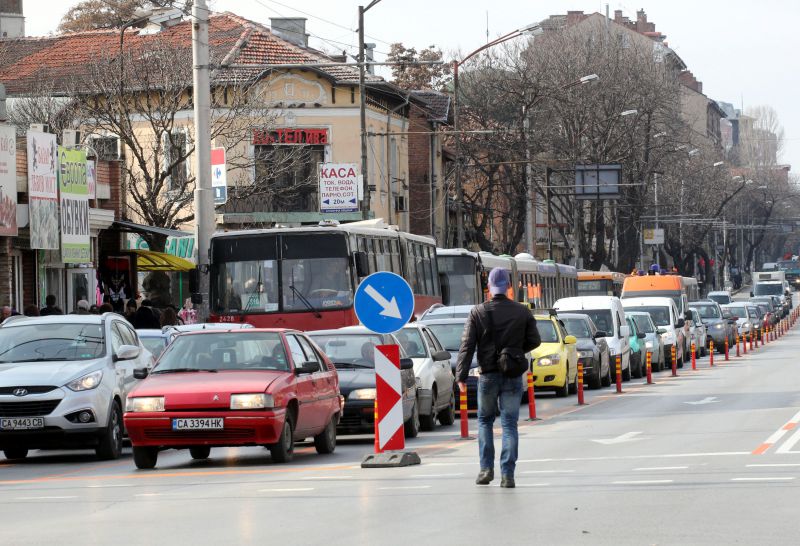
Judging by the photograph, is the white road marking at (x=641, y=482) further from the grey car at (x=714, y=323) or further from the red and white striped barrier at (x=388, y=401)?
the grey car at (x=714, y=323)

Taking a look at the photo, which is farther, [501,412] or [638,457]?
[638,457]

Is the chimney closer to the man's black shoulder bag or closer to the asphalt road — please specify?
the asphalt road

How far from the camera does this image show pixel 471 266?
44.6 m

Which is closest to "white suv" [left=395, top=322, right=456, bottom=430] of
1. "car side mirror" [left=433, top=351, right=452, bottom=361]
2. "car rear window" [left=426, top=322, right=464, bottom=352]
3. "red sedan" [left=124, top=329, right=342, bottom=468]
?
"car side mirror" [left=433, top=351, right=452, bottom=361]

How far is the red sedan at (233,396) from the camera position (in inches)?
648

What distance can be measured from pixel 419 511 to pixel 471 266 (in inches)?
1289

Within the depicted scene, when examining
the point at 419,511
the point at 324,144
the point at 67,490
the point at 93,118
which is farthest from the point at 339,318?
the point at 324,144

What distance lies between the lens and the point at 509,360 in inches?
530

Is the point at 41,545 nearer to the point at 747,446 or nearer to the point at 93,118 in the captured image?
the point at 747,446

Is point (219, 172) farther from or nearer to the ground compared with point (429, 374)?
farther from the ground

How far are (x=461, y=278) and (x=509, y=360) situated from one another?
31014 mm

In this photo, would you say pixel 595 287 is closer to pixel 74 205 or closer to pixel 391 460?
pixel 74 205

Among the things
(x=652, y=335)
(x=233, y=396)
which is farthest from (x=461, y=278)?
(x=233, y=396)

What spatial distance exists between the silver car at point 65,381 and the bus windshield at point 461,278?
24.1 m
